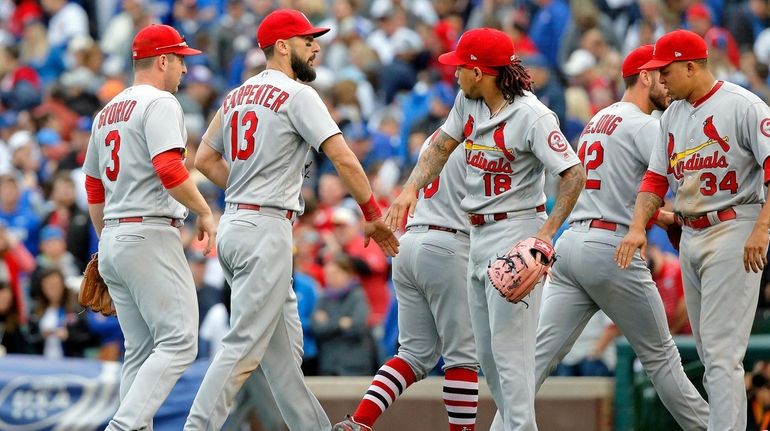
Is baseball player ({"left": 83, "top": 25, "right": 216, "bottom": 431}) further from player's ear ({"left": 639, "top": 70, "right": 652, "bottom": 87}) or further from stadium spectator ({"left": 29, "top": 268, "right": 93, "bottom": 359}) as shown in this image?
stadium spectator ({"left": 29, "top": 268, "right": 93, "bottom": 359})

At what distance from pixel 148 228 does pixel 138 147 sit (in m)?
0.43

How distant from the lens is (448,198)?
8.11 meters

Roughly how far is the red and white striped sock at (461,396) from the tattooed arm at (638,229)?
3.69 feet

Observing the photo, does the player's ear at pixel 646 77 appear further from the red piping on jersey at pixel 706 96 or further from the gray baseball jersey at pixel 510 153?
the gray baseball jersey at pixel 510 153

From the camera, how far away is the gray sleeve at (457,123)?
7642 mm

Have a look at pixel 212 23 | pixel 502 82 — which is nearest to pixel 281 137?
pixel 502 82

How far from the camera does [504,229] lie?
733 cm

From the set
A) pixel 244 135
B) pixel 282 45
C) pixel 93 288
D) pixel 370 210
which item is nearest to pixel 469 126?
pixel 370 210

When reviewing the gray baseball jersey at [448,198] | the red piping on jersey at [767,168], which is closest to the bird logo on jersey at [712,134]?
the red piping on jersey at [767,168]

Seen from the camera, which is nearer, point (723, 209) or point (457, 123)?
point (723, 209)

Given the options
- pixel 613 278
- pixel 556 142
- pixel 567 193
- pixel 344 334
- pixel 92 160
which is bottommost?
pixel 344 334

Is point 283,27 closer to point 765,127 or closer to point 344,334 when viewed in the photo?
point 765,127

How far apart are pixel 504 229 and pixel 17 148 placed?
30.0ft

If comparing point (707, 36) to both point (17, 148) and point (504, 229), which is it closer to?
point (17, 148)
